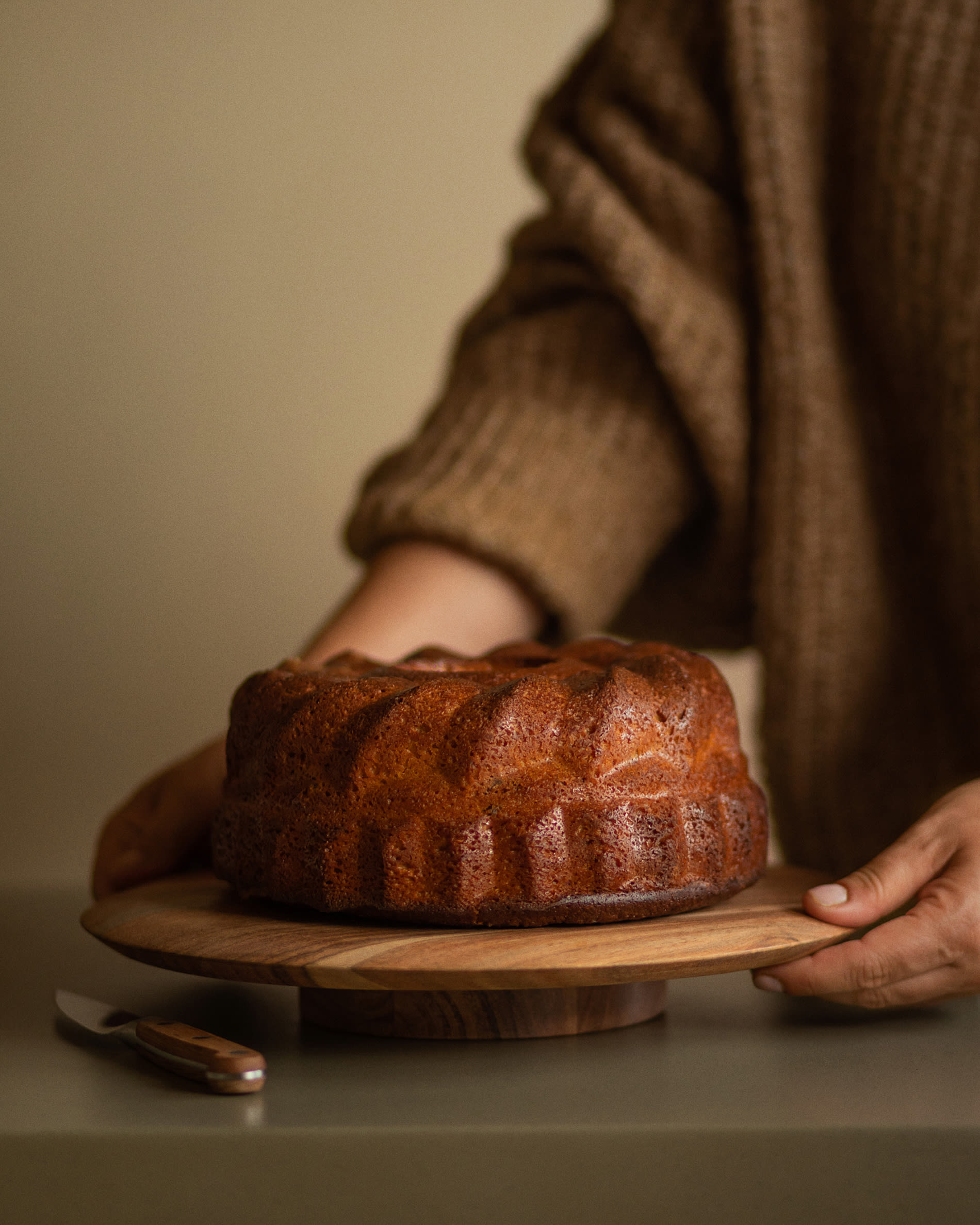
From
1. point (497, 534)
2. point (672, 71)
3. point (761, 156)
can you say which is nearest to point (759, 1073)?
point (497, 534)

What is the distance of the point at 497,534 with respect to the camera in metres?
1.09

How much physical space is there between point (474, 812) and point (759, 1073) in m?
0.20

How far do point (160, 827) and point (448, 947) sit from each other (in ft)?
1.16

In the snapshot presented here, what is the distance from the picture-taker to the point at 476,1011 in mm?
680

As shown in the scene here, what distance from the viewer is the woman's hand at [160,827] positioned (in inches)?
34.2

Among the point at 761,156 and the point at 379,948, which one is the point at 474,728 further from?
the point at 761,156

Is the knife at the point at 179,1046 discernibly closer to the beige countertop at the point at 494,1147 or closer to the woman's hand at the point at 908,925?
the beige countertop at the point at 494,1147

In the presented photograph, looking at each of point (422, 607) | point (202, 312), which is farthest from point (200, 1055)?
point (202, 312)

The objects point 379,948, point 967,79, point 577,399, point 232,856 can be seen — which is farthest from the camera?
point 577,399

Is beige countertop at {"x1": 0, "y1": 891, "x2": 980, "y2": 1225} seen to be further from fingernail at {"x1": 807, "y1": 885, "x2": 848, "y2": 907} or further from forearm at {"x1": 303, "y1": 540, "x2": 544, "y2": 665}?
forearm at {"x1": 303, "y1": 540, "x2": 544, "y2": 665}

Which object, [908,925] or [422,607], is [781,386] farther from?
[908,925]

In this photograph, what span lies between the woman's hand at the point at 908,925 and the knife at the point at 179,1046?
277 millimetres

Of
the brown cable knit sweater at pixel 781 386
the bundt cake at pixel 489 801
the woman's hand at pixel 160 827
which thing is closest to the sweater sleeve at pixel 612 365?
the brown cable knit sweater at pixel 781 386

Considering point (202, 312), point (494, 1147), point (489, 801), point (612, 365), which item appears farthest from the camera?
point (202, 312)
